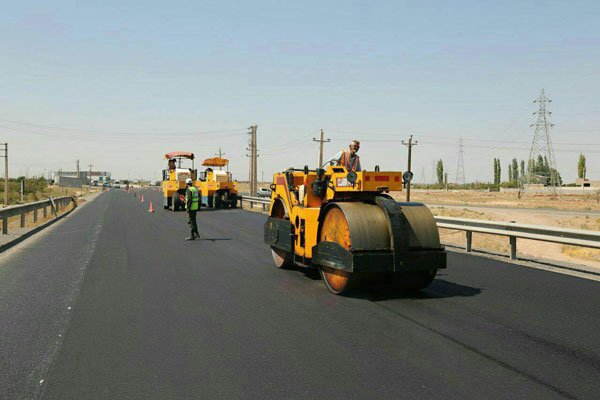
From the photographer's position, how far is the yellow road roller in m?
7.36

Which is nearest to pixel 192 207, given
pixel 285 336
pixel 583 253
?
pixel 285 336

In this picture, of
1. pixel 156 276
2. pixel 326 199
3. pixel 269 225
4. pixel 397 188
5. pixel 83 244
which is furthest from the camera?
Result: pixel 83 244

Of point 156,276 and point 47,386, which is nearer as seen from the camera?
point 47,386

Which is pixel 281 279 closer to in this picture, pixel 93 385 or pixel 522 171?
pixel 93 385

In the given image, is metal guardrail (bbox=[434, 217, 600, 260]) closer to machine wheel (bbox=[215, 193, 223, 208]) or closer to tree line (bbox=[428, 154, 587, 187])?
machine wheel (bbox=[215, 193, 223, 208])

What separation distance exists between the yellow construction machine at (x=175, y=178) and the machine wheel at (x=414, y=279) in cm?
2377

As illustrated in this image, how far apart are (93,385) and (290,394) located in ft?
5.31

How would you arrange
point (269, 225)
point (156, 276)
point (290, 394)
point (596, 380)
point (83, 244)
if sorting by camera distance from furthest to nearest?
point (83, 244), point (269, 225), point (156, 276), point (596, 380), point (290, 394)

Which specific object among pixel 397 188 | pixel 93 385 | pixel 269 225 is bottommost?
pixel 93 385

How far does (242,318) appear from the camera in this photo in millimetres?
6492

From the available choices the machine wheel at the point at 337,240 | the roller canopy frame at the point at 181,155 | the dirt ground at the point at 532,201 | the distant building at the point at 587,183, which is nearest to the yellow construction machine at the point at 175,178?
the roller canopy frame at the point at 181,155

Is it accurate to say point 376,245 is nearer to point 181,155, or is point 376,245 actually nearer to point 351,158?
point 351,158

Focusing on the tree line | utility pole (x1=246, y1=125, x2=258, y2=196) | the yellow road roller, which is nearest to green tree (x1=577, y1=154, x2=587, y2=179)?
the tree line

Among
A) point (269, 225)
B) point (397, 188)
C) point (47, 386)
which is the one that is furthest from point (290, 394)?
point (269, 225)
